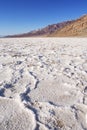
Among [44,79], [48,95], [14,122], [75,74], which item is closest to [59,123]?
[14,122]

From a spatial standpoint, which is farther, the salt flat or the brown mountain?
the brown mountain

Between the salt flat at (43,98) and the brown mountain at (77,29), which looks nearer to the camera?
the salt flat at (43,98)

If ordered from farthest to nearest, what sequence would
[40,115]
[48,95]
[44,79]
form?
1. [44,79]
2. [48,95]
3. [40,115]

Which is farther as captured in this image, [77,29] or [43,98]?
[77,29]

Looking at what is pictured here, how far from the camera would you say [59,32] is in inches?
3888

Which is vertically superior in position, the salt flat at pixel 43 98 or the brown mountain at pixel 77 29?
the salt flat at pixel 43 98

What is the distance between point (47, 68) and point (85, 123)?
3.24 meters

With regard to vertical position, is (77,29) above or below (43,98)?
below

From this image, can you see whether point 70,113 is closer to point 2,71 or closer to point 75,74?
point 75,74

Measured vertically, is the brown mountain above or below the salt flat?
below

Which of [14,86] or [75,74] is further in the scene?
[75,74]

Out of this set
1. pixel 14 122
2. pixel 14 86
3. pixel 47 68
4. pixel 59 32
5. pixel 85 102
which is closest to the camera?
pixel 14 122

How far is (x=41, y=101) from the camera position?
4.06 m

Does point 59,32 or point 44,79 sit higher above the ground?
point 44,79
